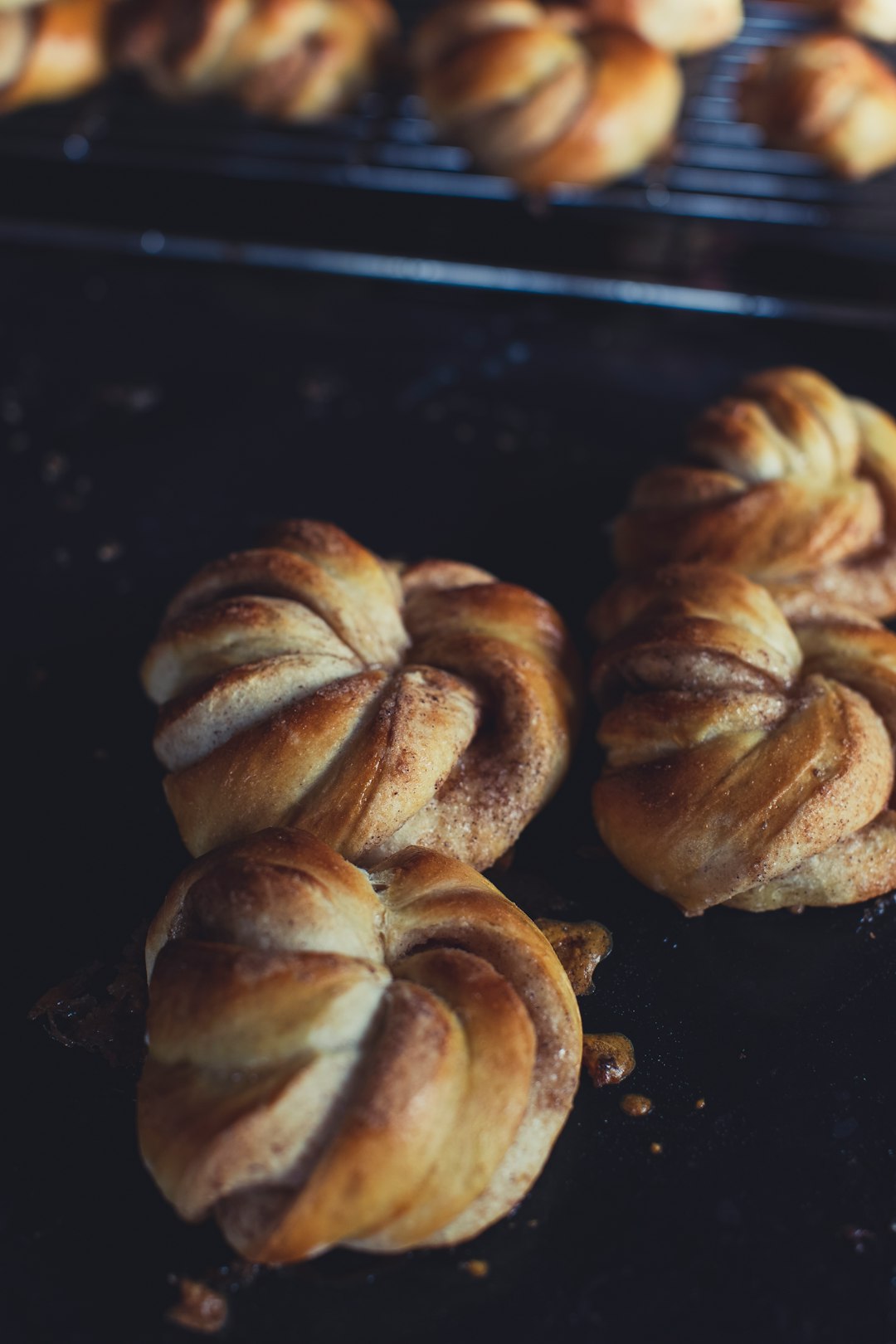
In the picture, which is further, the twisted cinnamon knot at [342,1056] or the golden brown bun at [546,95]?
the golden brown bun at [546,95]

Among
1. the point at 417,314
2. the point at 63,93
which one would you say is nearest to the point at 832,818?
the point at 417,314

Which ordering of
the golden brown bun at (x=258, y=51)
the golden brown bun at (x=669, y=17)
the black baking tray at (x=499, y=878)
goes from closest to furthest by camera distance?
1. the black baking tray at (x=499, y=878)
2. the golden brown bun at (x=258, y=51)
3. the golden brown bun at (x=669, y=17)

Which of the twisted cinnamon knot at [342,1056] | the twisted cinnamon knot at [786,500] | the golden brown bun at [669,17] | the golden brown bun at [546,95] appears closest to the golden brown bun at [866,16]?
the golden brown bun at [669,17]

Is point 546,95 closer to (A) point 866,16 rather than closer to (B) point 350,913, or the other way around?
(A) point 866,16

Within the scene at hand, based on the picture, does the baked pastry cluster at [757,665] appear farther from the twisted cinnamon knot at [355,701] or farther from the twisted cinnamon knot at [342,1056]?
the twisted cinnamon knot at [342,1056]

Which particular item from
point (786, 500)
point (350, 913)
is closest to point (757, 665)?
point (786, 500)

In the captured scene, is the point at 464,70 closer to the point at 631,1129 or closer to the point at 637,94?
the point at 637,94

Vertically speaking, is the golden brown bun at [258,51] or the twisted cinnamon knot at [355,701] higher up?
the golden brown bun at [258,51]
